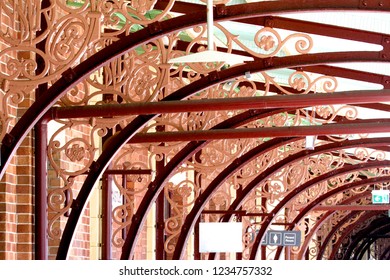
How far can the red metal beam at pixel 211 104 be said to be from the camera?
778 cm

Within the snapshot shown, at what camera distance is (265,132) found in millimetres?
9812

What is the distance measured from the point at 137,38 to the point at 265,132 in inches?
123

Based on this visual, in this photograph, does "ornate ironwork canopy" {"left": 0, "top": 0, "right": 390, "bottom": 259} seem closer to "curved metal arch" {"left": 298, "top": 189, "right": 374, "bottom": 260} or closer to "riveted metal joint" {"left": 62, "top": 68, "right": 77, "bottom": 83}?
"riveted metal joint" {"left": 62, "top": 68, "right": 77, "bottom": 83}

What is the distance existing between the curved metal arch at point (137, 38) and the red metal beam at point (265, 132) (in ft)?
8.38

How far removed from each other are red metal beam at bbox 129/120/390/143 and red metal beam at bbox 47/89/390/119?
1.52 metres

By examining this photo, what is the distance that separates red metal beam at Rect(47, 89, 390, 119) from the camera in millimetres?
7777

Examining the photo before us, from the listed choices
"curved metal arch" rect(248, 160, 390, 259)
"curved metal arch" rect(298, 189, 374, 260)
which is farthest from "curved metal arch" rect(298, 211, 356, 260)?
"curved metal arch" rect(248, 160, 390, 259)

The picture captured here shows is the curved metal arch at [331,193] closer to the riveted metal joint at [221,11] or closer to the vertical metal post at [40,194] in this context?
the vertical metal post at [40,194]

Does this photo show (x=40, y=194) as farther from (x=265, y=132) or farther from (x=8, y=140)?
(x=265, y=132)

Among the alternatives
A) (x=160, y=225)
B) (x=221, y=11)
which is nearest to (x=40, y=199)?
(x=221, y=11)

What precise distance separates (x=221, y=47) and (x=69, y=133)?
5.87 ft

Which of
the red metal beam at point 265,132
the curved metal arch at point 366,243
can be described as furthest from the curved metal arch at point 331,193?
the curved metal arch at point 366,243

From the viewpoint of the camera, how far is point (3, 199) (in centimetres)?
872
